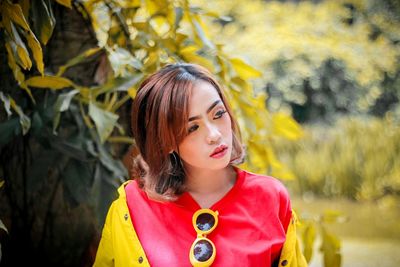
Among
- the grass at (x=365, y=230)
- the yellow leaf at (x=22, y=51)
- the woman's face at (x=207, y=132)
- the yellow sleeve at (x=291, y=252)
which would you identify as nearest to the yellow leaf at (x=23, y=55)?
the yellow leaf at (x=22, y=51)

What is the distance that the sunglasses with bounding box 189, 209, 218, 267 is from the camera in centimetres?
125

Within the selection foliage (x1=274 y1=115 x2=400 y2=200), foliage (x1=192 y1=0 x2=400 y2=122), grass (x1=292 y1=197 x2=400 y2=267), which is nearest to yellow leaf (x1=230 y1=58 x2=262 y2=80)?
grass (x1=292 y1=197 x2=400 y2=267)

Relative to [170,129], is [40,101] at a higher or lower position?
lower

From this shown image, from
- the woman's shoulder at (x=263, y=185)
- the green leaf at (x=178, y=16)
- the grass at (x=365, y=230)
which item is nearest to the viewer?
the woman's shoulder at (x=263, y=185)

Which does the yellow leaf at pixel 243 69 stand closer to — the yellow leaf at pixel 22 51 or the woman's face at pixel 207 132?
the woman's face at pixel 207 132

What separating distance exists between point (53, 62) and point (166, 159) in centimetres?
65

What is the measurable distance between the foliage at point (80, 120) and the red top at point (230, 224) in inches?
14.4

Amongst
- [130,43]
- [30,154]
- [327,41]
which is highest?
[130,43]

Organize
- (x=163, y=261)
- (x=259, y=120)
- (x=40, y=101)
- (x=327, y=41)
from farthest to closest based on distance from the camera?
(x=327, y=41)
(x=259, y=120)
(x=40, y=101)
(x=163, y=261)

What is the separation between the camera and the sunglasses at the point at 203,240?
1.25 m

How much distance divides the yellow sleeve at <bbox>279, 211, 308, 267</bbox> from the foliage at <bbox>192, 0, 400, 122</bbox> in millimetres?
4523

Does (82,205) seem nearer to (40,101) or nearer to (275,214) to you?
(40,101)

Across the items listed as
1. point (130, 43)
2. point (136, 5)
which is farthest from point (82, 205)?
point (136, 5)

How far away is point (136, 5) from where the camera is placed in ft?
6.03
